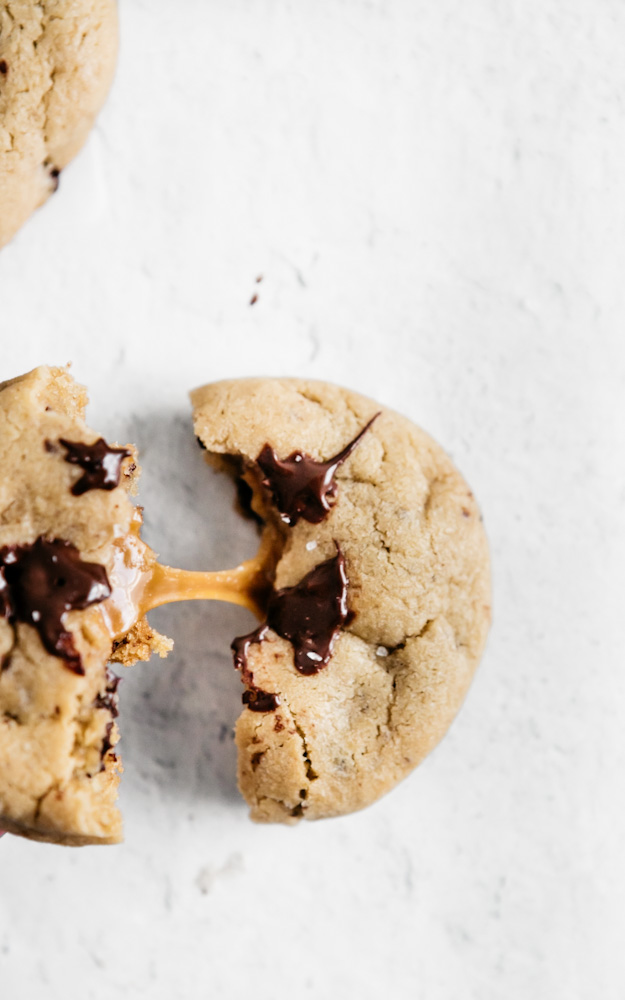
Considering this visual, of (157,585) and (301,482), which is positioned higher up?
(301,482)

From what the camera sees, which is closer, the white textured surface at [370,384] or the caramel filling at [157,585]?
the caramel filling at [157,585]

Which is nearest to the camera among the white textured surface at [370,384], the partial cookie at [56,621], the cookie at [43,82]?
the partial cookie at [56,621]

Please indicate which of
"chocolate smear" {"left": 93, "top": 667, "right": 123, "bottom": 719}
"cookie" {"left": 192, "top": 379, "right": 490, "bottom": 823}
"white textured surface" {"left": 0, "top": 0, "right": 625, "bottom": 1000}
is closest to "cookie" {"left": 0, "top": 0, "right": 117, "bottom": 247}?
"white textured surface" {"left": 0, "top": 0, "right": 625, "bottom": 1000}

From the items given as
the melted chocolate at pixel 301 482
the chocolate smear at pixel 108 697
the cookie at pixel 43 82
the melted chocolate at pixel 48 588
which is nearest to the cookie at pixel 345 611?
the melted chocolate at pixel 301 482

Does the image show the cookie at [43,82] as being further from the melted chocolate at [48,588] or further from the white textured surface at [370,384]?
the melted chocolate at [48,588]

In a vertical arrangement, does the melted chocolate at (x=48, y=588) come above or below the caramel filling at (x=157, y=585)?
above

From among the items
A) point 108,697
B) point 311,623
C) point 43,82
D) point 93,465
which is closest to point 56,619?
point 108,697

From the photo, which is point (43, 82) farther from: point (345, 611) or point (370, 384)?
point (345, 611)
